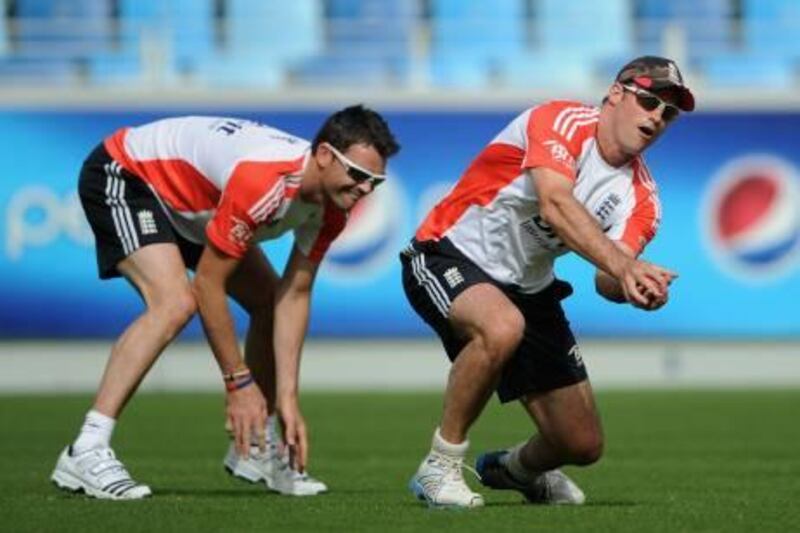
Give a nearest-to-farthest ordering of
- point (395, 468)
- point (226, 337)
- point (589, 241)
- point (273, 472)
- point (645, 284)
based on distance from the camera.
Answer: point (645, 284), point (589, 241), point (226, 337), point (273, 472), point (395, 468)

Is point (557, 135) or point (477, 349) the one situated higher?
point (557, 135)

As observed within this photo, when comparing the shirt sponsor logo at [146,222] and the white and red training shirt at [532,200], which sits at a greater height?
the white and red training shirt at [532,200]

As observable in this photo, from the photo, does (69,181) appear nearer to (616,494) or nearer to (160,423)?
(160,423)

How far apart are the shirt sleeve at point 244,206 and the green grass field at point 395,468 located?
1.18m

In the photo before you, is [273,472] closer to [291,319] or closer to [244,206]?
[291,319]

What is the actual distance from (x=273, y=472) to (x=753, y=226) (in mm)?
11542

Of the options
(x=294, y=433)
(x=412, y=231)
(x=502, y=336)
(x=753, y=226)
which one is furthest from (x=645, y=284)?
(x=753, y=226)

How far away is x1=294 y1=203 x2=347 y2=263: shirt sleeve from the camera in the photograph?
9570mm

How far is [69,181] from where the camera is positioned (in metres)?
19.8

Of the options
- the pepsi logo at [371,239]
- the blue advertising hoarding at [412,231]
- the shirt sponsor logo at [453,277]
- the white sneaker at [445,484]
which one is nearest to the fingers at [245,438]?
the white sneaker at [445,484]

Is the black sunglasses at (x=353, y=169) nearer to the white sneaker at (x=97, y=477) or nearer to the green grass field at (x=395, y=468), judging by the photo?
the green grass field at (x=395, y=468)

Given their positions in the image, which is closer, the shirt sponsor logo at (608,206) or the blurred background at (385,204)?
the shirt sponsor logo at (608,206)

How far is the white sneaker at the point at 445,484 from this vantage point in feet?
28.7

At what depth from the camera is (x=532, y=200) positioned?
29.0ft
